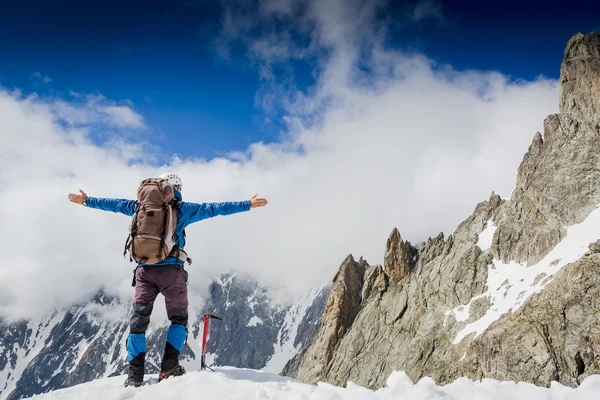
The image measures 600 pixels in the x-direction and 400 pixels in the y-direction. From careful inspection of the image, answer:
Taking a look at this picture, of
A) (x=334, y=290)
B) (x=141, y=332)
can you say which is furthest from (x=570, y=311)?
(x=334, y=290)

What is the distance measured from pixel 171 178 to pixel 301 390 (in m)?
A: 4.89

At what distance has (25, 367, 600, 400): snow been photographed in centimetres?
469

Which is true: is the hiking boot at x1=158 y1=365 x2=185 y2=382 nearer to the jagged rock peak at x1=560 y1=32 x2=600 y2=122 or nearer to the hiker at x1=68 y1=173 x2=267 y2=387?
the hiker at x1=68 y1=173 x2=267 y2=387

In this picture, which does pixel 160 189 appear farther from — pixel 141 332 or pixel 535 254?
pixel 535 254

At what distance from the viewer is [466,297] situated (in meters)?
61.1

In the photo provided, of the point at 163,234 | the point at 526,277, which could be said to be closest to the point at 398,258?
the point at 526,277

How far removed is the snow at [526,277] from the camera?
4716cm

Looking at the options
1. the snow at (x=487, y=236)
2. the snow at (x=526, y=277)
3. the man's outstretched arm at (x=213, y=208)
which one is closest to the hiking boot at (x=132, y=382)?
the man's outstretched arm at (x=213, y=208)

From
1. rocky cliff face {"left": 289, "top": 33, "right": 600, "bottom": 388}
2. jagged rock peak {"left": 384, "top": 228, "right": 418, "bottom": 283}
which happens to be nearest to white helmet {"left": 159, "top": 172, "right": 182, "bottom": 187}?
rocky cliff face {"left": 289, "top": 33, "right": 600, "bottom": 388}

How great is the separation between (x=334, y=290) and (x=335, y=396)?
87886mm

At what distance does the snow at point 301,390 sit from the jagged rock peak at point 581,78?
78.6 meters

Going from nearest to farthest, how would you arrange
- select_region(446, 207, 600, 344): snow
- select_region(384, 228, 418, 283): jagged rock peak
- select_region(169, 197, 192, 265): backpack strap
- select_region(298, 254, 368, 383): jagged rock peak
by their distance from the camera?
select_region(169, 197, 192, 265): backpack strap → select_region(446, 207, 600, 344): snow → select_region(298, 254, 368, 383): jagged rock peak → select_region(384, 228, 418, 283): jagged rock peak

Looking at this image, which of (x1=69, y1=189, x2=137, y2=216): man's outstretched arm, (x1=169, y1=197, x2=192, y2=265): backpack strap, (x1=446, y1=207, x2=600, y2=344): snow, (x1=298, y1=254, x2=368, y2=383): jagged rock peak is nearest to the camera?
(x1=169, y1=197, x2=192, y2=265): backpack strap

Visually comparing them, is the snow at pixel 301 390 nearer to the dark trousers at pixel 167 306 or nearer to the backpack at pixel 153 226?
the dark trousers at pixel 167 306
